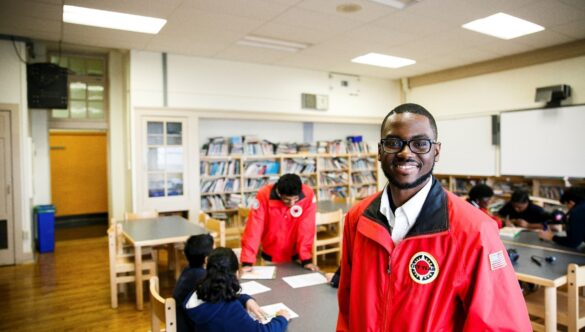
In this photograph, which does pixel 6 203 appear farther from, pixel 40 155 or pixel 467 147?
pixel 467 147

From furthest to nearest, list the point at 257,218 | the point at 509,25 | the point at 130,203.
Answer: the point at 130,203
the point at 509,25
the point at 257,218

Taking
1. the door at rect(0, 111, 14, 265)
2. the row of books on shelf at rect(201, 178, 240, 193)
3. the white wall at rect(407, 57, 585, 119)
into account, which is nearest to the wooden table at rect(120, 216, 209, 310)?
the row of books on shelf at rect(201, 178, 240, 193)

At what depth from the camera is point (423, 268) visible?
105 centimetres

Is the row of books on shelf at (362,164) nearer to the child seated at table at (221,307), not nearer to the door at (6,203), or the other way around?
the door at (6,203)

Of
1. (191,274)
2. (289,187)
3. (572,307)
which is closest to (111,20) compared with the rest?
(289,187)

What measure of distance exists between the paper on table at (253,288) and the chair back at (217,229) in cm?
168

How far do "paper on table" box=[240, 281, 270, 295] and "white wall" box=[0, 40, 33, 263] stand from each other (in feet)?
15.3

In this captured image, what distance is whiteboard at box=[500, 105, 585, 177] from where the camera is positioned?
5.45 m

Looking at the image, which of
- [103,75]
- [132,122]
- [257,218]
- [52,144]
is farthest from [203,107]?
[52,144]

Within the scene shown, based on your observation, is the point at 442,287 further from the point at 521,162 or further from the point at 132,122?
the point at 521,162

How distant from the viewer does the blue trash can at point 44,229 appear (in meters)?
Answer: 6.10

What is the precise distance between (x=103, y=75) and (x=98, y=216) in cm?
363

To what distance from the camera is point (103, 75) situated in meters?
7.08

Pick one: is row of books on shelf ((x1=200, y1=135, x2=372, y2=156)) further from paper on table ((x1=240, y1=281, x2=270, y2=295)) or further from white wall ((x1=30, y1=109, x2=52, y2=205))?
paper on table ((x1=240, y1=281, x2=270, y2=295))
